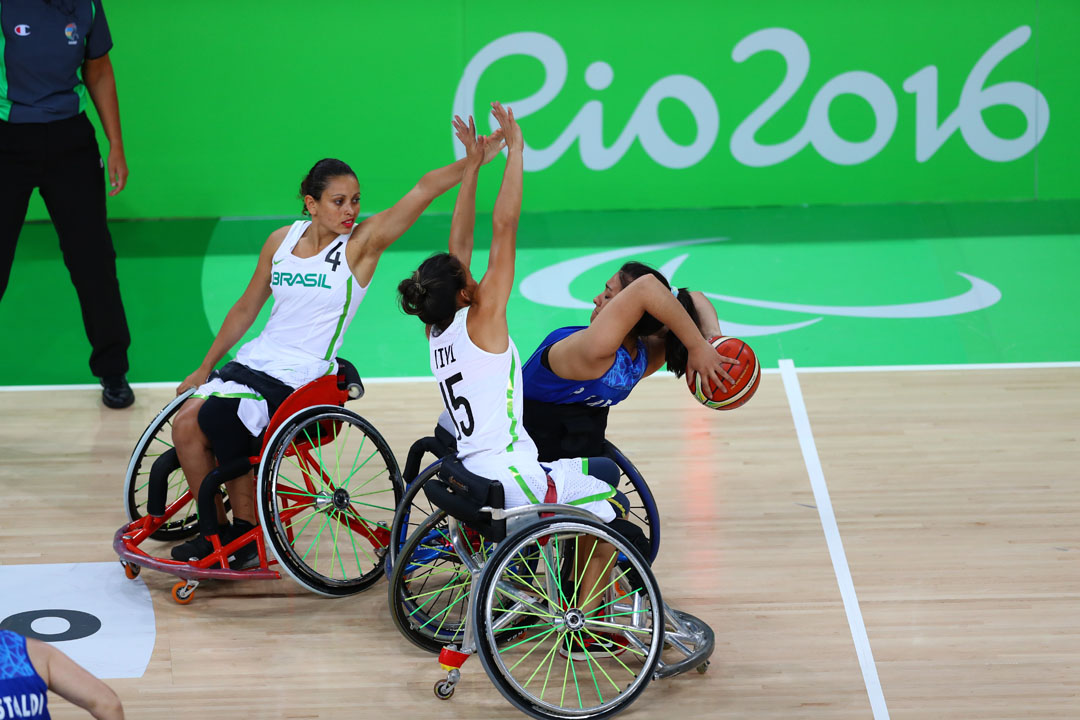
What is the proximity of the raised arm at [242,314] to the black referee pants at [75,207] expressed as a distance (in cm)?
158

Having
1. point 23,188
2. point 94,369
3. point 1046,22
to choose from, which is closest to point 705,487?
point 94,369

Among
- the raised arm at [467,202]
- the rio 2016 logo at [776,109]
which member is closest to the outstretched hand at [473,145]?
the raised arm at [467,202]

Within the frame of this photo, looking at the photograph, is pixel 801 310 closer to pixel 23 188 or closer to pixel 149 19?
pixel 23 188

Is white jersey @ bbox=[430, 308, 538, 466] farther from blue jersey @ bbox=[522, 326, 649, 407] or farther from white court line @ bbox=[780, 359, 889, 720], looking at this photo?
white court line @ bbox=[780, 359, 889, 720]

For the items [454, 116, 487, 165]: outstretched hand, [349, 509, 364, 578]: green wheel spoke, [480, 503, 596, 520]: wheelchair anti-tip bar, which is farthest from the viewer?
[349, 509, 364, 578]: green wheel spoke

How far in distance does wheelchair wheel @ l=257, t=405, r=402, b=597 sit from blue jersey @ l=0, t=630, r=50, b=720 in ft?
4.15

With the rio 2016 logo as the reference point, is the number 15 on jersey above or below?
below

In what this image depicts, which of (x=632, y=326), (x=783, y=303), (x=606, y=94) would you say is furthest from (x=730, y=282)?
(x=632, y=326)

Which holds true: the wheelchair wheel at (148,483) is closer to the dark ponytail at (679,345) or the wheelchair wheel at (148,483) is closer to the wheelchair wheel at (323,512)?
the wheelchair wheel at (323,512)

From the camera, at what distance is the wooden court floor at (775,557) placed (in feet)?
11.2

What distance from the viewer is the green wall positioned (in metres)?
7.86

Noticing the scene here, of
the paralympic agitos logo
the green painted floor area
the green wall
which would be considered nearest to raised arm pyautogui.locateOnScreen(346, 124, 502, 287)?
the green painted floor area

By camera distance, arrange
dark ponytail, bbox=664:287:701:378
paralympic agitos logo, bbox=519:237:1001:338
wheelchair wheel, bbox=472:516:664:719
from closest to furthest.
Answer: wheelchair wheel, bbox=472:516:664:719 → dark ponytail, bbox=664:287:701:378 → paralympic agitos logo, bbox=519:237:1001:338

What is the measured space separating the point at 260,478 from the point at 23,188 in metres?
2.49
